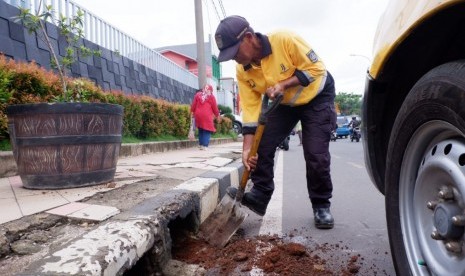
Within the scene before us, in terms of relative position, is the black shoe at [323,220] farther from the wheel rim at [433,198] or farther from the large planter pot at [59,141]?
the large planter pot at [59,141]

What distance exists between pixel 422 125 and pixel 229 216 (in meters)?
1.64

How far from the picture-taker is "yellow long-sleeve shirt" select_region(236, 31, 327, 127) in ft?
8.87

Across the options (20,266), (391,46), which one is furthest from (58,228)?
(391,46)

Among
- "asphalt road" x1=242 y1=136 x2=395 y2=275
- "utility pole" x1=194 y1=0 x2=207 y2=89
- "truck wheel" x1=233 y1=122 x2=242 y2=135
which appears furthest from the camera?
"truck wheel" x1=233 y1=122 x2=242 y2=135

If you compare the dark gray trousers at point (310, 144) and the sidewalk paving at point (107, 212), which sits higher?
the dark gray trousers at point (310, 144)

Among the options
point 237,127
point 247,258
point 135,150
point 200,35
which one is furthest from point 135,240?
A: point 237,127

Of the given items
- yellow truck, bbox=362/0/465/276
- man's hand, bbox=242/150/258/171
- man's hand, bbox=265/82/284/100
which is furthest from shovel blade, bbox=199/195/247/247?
yellow truck, bbox=362/0/465/276

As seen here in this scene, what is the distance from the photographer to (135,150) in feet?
23.0

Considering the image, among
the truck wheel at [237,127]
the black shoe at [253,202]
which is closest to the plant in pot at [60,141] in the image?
the black shoe at [253,202]

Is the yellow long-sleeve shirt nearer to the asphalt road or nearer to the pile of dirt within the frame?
the asphalt road

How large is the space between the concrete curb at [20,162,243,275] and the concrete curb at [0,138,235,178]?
81.0 inches

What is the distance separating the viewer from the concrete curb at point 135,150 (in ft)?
13.1

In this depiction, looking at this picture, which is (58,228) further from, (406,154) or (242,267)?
(406,154)

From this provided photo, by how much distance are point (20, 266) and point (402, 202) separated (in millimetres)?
1446
